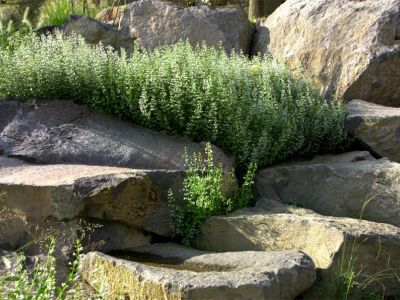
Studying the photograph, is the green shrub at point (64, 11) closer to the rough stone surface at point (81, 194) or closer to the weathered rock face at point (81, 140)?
the weathered rock face at point (81, 140)

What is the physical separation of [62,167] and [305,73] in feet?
12.3

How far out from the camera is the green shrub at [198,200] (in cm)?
546

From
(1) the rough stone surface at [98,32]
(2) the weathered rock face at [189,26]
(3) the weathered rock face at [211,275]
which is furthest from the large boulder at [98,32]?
(3) the weathered rock face at [211,275]

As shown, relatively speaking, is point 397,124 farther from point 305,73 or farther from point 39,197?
point 39,197

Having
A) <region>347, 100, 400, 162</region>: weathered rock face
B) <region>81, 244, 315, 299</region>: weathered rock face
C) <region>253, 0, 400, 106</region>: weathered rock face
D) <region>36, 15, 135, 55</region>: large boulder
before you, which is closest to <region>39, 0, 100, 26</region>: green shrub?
<region>36, 15, 135, 55</region>: large boulder

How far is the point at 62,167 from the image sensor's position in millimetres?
5578

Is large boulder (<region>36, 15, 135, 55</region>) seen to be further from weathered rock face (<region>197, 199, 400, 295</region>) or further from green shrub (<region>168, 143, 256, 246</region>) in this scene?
weathered rock face (<region>197, 199, 400, 295</region>)

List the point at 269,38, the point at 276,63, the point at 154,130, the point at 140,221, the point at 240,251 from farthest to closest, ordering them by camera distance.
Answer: the point at 269,38 → the point at 276,63 → the point at 154,130 → the point at 140,221 → the point at 240,251

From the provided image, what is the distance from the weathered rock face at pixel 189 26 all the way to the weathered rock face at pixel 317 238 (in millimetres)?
4307

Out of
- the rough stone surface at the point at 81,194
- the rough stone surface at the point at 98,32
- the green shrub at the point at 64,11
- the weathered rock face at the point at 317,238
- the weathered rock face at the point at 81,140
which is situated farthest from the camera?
the green shrub at the point at 64,11

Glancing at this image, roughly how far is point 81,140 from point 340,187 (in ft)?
7.56

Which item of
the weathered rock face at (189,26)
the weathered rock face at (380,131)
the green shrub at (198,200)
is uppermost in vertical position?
the weathered rock face at (189,26)

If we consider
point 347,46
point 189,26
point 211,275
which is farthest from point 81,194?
point 189,26

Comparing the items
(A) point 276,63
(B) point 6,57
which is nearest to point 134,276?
(B) point 6,57
